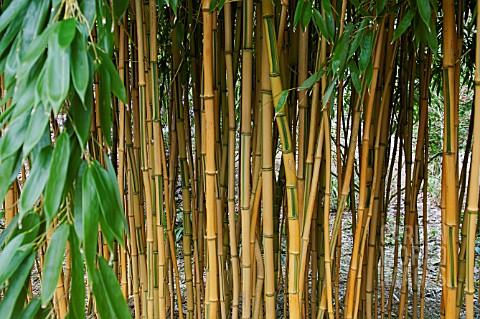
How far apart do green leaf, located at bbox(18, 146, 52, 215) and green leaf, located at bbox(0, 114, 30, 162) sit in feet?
0.08

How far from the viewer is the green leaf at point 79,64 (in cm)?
47

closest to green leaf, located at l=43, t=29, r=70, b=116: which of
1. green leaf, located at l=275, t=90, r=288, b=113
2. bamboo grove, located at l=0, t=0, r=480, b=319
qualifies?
bamboo grove, located at l=0, t=0, r=480, b=319

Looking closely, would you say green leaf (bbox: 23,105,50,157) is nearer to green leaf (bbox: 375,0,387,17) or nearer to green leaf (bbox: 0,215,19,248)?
green leaf (bbox: 0,215,19,248)

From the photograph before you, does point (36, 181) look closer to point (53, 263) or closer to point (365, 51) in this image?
point (53, 263)

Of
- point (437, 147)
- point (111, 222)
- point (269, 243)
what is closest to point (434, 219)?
point (437, 147)

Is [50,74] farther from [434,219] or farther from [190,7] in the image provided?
[434,219]

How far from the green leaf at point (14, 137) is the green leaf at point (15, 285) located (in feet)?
0.37

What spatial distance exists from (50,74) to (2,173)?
14cm

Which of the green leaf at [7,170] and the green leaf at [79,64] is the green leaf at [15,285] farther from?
the green leaf at [79,64]

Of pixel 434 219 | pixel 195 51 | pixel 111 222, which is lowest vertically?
pixel 434 219

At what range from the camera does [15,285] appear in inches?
20.8

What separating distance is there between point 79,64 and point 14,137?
0.35 feet

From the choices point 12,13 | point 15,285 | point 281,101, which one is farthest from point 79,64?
point 281,101

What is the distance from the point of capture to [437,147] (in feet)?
10.4
